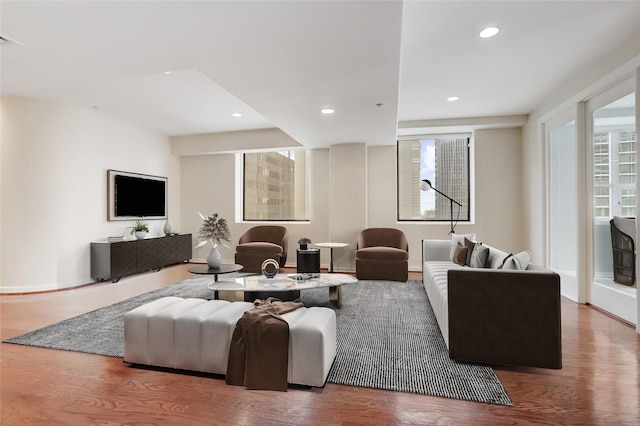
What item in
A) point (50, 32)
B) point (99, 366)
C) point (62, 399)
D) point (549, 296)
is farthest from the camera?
point (50, 32)

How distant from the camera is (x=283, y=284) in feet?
11.9

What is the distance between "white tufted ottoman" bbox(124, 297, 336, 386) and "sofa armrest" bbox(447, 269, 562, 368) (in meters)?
0.92

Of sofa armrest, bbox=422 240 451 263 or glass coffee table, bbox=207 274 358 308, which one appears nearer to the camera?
glass coffee table, bbox=207 274 358 308

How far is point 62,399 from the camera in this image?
204 cm

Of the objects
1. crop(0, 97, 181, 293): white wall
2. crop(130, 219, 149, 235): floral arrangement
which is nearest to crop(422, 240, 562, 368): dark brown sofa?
crop(0, 97, 181, 293): white wall

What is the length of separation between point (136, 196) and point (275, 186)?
276 cm

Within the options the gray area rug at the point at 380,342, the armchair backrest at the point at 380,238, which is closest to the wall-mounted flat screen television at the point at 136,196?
the gray area rug at the point at 380,342

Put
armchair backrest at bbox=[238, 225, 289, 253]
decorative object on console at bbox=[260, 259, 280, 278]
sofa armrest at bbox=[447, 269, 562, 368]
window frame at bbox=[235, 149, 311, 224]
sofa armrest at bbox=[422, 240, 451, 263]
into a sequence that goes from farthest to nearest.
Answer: window frame at bbox=[235, 149, 311, 224] < armchair backrest at bbox=[238, 225, 289, 253] < sofa armrest at bbox=[422, 240, 451, 263] < decorative object on console at bbox=[260, 259, 280, 278] < sofa armrest at bbox=[447, 269, 562, 368]

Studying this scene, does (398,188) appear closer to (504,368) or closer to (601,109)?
(601,109)

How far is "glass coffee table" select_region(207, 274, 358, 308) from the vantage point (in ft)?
11.3

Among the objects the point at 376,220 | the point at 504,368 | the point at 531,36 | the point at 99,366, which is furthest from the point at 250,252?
the point at 531,36

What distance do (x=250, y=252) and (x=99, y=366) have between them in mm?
3696

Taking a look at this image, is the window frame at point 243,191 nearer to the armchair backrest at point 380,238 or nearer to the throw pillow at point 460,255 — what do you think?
the armchair backrest at point 380,238

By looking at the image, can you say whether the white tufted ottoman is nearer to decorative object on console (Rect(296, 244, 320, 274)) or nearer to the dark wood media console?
decorative object on console (Rect(296, 244, 320, 274))
